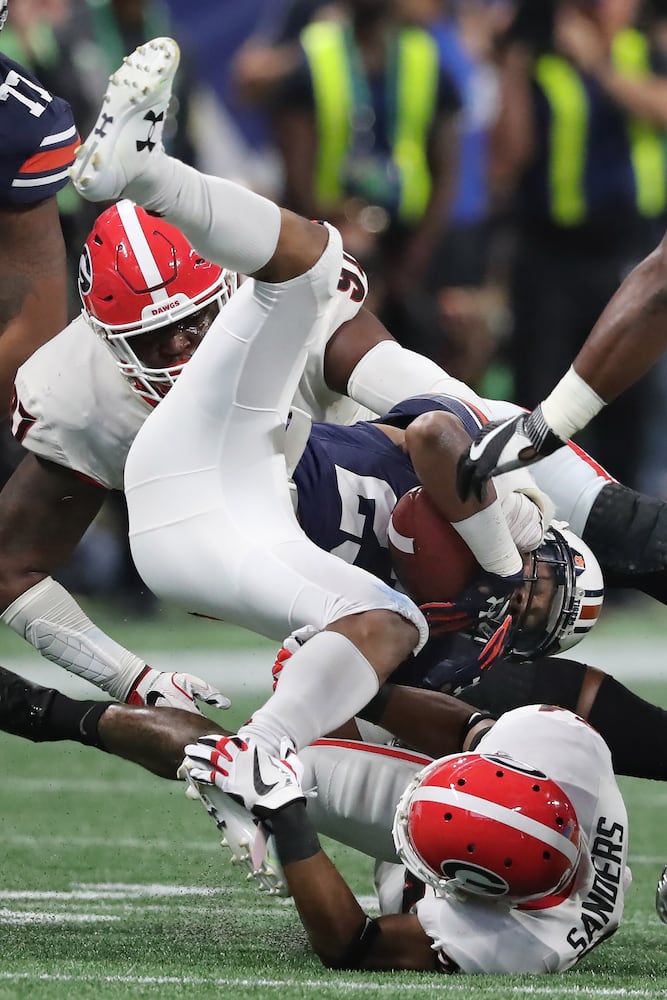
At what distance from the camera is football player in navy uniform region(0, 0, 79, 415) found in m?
4.44

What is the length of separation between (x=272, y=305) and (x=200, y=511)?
0.39 m

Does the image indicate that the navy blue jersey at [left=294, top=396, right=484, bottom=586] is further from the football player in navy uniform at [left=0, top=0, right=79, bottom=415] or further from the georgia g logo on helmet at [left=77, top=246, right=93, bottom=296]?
the football player in navy uniform at [left=0, top=0, right=79, bottom=415]

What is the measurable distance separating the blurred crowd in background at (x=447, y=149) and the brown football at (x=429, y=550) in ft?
12.4

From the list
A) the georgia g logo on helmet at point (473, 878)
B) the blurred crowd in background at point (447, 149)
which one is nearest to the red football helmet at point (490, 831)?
Answer: the georgia g logo on helmet at point (473, 878)

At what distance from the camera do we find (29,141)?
4.43m

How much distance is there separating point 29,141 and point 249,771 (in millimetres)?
1907

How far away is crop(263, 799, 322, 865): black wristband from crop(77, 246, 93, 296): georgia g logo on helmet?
131cm

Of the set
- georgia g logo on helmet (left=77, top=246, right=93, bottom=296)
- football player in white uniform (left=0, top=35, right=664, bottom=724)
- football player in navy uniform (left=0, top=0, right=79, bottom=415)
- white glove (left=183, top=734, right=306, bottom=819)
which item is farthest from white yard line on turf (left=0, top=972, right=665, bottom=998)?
football player in navy uniform (left=0, top=0, right=79, bottom=415)

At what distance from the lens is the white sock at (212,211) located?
10.4ft

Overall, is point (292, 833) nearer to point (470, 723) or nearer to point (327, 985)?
point (327, 985)

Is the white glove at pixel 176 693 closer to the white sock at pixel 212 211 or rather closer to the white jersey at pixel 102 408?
the white jersey at pixel 102 408

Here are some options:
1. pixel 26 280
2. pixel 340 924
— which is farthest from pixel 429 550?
pixel 26 280

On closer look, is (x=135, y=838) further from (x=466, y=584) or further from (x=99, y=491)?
(x=466, y=584)

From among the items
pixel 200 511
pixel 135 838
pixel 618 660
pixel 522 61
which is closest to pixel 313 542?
pixel 200 511
